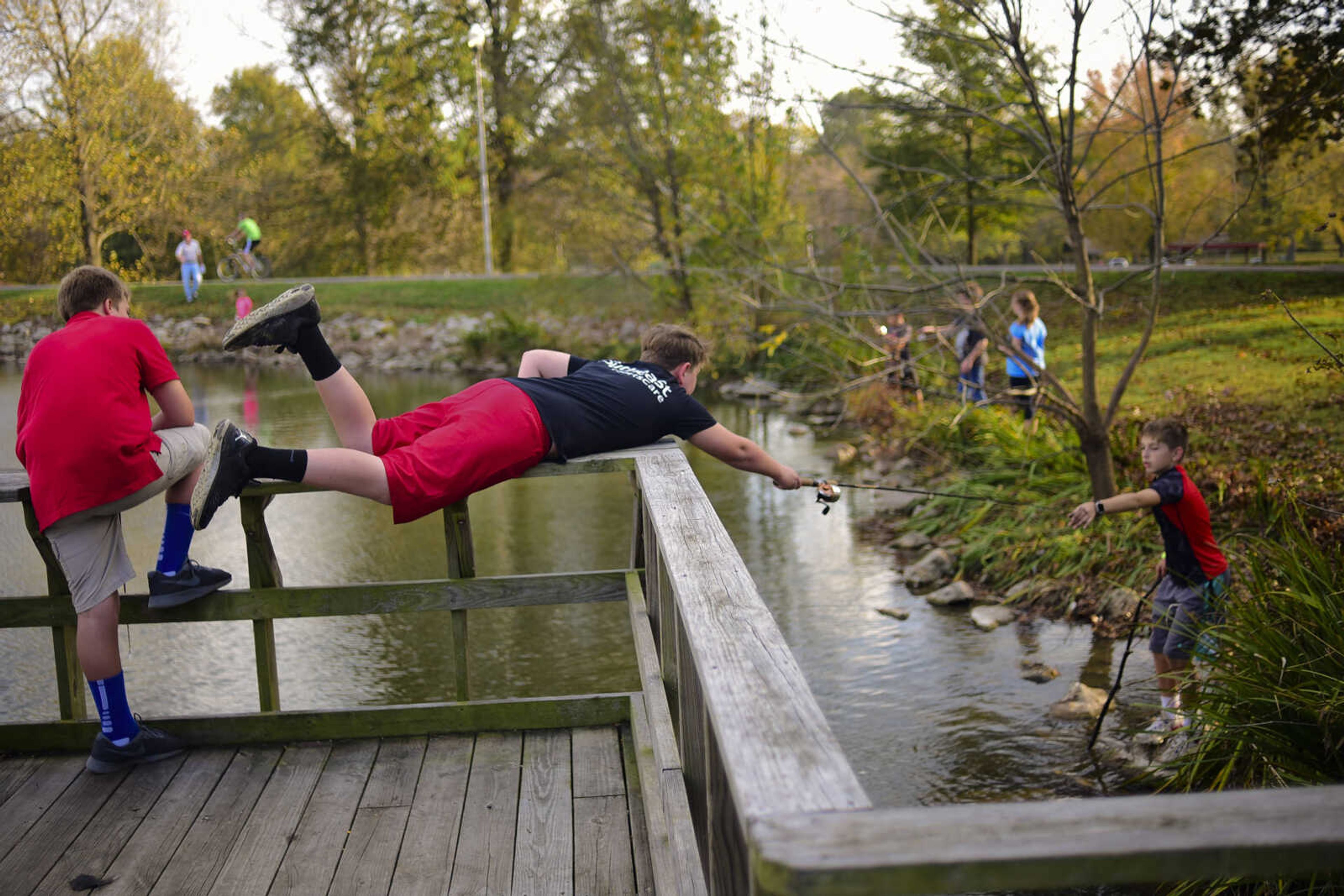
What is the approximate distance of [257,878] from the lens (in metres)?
2.77

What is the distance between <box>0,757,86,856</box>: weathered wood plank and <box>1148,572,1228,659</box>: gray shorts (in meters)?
4.01

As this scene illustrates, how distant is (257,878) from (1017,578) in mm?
5869

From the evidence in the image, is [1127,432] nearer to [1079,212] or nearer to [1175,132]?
[1079,212]

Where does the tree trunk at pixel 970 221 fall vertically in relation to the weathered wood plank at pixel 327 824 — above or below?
above

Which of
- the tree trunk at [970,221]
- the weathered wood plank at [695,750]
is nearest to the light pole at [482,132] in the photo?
the tree trunk at [970,221]

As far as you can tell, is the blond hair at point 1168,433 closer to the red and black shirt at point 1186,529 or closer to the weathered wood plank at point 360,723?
the red and black shirt at point 1186,529

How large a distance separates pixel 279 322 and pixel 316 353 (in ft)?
0.71

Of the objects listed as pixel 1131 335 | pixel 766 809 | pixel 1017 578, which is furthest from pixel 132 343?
pixel 1131 335

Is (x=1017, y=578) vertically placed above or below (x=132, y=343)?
below

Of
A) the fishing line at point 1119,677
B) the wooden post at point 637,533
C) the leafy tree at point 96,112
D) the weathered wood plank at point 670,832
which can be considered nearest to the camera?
the weathered wood plank at point 670,832

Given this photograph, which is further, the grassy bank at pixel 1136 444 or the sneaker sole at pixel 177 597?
the grassy bank at pixel 1136 444

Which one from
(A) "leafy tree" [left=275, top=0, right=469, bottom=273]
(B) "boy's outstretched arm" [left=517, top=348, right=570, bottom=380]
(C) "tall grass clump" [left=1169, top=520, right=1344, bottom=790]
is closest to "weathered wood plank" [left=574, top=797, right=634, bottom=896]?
(B) "boy's outstretched arm" [left=517, top=348, right=570, bottom=380]

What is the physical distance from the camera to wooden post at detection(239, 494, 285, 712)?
11.3ft

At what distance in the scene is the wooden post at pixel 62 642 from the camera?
3.49 m
